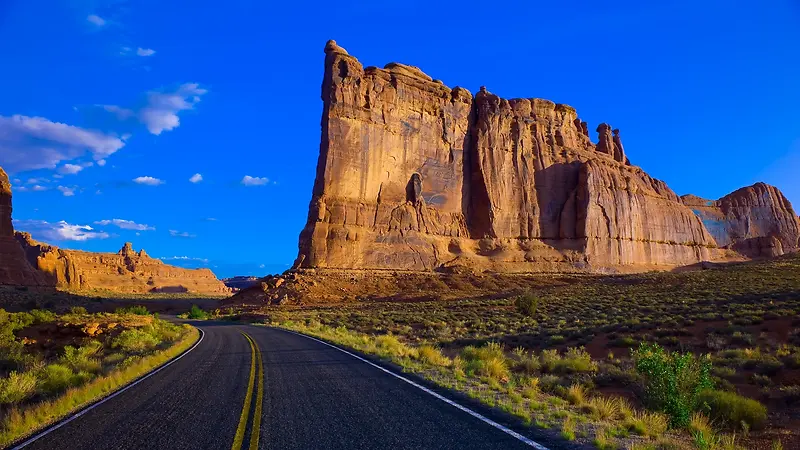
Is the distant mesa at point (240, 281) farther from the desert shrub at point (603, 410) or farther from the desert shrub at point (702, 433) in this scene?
the desert shrub at point (702, 433)

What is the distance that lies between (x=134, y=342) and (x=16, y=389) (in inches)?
434

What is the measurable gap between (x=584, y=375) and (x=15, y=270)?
79024 mm

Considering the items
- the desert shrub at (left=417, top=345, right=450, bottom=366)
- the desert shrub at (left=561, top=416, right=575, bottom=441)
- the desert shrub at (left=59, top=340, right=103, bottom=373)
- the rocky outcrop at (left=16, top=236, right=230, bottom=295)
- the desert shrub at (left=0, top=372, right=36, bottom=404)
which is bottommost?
the desert shrub at (left=59, top=340, right=103, bottom=373)

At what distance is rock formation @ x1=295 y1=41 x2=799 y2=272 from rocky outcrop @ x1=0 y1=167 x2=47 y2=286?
38628 millimetres

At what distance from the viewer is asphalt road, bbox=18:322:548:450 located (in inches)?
229

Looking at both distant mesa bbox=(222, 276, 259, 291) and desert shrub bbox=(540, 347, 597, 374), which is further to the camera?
distant mesa bbox=(222, 276, 259, 291)

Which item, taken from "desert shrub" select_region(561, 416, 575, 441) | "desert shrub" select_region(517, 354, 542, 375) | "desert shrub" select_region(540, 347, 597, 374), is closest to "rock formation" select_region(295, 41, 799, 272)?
"desert shrub" select_region(517, 354, 542, 375)

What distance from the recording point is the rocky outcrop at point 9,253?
211 feet

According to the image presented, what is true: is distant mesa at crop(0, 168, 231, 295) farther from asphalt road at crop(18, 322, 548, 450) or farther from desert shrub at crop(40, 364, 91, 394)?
asphalt road at crop(18, 322, 548, 450)

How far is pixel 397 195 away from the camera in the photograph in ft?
237

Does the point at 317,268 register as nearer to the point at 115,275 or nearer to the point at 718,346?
the point at 718,346

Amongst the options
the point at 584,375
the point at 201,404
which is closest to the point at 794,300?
the point at 584,375

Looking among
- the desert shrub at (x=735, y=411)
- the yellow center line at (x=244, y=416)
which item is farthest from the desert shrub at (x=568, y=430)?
the yellow center line at (x=244, y=416)

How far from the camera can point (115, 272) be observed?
11269 cm
